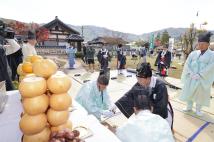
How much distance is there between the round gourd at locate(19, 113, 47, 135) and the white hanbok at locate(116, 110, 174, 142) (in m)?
0.97

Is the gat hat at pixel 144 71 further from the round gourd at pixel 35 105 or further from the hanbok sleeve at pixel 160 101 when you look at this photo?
the round gourd at pixel 35 105

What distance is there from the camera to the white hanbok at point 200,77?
451 cm

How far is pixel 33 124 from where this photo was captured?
1.10 m

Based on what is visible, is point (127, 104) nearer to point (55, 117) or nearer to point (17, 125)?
point (17, 125)

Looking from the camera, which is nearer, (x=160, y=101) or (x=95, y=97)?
(x=160, y=101)

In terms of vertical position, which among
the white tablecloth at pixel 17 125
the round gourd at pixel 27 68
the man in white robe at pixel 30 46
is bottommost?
the white tablecloth at pixel 17 125

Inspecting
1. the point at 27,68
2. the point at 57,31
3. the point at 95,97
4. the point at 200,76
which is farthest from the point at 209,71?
the point at 57,31

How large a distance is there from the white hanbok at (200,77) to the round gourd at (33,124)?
442 cm

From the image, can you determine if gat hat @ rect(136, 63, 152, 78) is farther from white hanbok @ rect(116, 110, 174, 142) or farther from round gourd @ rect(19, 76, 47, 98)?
round gourd @ rect(19, 76, 47, 98)

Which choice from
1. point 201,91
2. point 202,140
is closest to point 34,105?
point 202,140

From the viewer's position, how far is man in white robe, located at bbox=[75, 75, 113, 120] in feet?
10.1

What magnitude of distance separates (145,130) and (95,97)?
1562mm

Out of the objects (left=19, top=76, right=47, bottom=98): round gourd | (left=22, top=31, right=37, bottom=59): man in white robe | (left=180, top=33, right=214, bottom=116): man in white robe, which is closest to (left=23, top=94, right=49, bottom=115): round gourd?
(left=19, top=76, right=47, bottom=98): round gourd

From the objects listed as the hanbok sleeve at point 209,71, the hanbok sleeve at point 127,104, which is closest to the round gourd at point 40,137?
the hanbok sleeve at point 127,104
